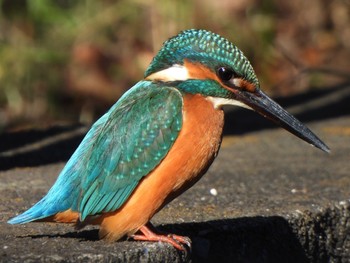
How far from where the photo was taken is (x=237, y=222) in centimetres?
473

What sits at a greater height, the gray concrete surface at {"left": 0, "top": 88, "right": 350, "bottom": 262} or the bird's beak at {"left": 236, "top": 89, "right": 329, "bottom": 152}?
the bird's beak at {"left": 236, "top": 89, "right": 329, "bottom": 152}

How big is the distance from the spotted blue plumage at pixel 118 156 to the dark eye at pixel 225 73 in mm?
178

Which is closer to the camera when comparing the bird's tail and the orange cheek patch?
the bird's tail

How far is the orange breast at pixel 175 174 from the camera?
161 inches

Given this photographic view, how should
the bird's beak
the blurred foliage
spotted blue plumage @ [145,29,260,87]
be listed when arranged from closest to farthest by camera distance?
spotted blue plumage @ [145,29,260,87] < the bird's beak < the blurred foliage

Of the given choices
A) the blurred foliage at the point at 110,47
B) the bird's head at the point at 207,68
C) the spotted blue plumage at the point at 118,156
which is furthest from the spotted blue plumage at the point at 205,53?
the blurred foliage at the point at 110,47

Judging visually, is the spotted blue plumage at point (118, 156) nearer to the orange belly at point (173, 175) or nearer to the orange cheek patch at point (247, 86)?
the orange belly at point (173, 175)

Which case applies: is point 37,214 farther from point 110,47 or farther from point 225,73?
point 110,47

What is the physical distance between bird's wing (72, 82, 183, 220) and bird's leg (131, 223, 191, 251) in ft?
0.59

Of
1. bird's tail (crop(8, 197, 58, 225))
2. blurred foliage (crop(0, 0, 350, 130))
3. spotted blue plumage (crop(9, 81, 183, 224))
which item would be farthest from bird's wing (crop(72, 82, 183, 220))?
blurred foliage (crop(0, 0, 350, 130))

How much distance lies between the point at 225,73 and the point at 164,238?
68 centimetres

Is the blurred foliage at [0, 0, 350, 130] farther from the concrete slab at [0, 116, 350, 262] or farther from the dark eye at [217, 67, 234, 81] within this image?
the dark eye at [217, 67, 234, 81]

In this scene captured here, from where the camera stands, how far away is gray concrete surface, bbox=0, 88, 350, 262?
13.6 ft

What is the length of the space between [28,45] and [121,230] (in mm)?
5117
